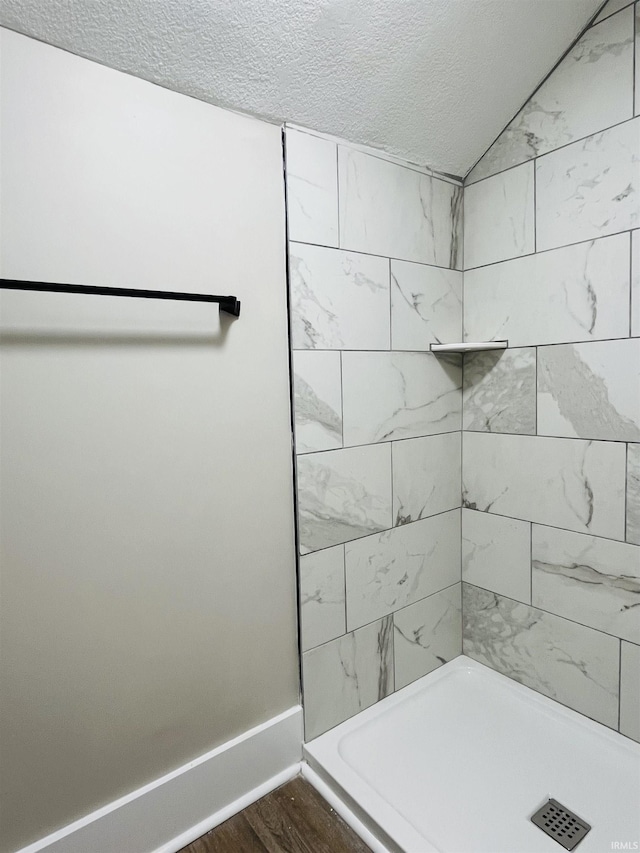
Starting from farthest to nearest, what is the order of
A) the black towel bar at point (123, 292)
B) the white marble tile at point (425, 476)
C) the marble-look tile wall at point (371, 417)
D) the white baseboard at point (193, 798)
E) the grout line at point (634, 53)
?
the white marble tile at point (425, 476)
the marble-look tile wall at point (371, 417)
the grout line at point (634, 53)
the white baseboard at point (193, 798)
the black towel bar at point (123, 292)

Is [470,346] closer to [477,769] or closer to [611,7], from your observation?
[611,7]

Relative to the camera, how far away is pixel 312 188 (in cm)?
131

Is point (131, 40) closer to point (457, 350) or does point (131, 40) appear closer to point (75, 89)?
point (75, 89)

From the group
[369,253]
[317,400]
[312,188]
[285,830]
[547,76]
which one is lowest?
[285,830]

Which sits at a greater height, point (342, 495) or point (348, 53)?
point (348, 53)

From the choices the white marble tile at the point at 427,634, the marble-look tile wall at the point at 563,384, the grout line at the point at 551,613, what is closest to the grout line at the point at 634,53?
the marble-look tile wall at the point at 563,384

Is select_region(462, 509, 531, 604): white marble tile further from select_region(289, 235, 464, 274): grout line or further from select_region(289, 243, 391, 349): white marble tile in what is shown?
select_region(289, 235, 464, 274): grout line

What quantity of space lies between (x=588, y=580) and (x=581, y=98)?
135cm

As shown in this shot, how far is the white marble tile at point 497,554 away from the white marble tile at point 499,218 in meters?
0.87

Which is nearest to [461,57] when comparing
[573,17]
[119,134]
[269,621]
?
[573,17]

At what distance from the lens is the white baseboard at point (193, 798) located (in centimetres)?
108

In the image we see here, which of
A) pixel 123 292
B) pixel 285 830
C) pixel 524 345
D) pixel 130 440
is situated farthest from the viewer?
pixel 524 345

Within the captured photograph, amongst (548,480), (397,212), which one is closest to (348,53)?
(397,212)

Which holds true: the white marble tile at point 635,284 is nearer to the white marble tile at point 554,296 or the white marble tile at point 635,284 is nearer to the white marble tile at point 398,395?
the white marble tile at point 554,296
